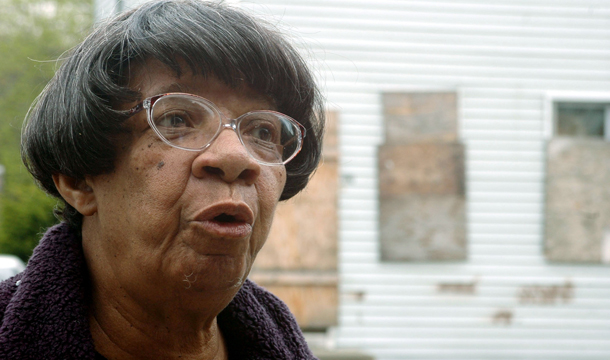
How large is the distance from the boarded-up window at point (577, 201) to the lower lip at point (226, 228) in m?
6.31

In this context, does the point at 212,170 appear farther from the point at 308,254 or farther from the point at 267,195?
the point at 308,254

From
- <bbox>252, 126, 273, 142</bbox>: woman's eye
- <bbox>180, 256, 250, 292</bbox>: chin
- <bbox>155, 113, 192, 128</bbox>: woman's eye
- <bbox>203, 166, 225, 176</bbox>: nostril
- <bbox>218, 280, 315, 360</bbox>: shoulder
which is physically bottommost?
<bbox>218, 280, 315, 360</bbox>: shoulder

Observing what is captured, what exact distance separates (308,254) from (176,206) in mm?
5226

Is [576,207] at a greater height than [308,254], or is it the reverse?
[576,207]

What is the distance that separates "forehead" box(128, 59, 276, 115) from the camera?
1.60m

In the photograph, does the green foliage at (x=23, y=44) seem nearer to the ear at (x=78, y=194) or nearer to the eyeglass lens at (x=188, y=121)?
the ear at (x=78, y=194)

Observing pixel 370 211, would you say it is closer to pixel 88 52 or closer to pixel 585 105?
pixel 585 105

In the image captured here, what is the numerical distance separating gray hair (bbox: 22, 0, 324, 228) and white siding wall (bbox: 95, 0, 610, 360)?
5492 millimetres

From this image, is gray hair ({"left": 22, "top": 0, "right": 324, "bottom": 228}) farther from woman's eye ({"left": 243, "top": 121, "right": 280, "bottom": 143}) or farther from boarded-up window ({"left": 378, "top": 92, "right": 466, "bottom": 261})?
boarded-up window ({"left": 378, "top": 92, "right": 466, "bottom": 261})

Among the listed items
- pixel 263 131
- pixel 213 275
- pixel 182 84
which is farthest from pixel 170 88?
pixel 213 275

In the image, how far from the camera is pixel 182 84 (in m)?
1.60

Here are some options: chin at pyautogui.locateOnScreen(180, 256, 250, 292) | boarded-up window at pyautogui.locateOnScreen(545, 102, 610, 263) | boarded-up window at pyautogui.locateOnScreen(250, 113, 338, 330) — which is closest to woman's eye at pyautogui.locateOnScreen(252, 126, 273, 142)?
chin at pyautogui.locateOnScreen(180, 256, 250, 292)

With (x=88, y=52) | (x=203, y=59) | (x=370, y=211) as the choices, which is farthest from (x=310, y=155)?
(x=370, y=211)

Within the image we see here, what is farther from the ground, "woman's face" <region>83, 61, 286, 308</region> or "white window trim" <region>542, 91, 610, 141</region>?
"white window trim" <region>542, 91, 610, 141</region>
